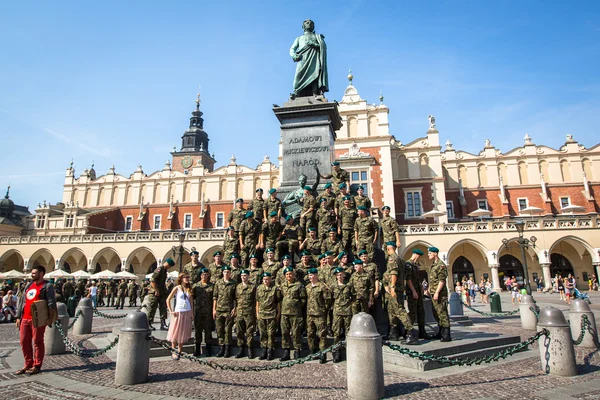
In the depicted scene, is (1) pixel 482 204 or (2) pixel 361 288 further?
(1) pixel 482 204

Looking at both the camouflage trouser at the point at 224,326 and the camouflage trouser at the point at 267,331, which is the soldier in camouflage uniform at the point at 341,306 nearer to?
the camouflage trouser at the point at 267,331

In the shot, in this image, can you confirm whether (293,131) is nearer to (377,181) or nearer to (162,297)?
(162,297)

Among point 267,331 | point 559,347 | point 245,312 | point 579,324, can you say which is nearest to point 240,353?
point 267,331

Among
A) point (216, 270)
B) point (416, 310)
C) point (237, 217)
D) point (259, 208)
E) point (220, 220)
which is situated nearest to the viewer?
point (416, 310)

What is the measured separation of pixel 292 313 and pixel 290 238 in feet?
8.38

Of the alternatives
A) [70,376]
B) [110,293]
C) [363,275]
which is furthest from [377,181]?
[70,376]

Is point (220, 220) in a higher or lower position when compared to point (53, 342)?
higher

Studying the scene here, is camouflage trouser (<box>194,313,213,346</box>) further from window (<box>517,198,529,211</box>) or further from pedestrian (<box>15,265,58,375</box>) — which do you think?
window (<box>517,198,529,211</box>)

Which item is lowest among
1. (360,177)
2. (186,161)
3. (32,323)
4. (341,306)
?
(32,323)

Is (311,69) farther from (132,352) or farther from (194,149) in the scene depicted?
(194,149)

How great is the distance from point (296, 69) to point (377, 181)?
23.2 m

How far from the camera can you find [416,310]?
6945 millimetres

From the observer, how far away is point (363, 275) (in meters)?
6.28

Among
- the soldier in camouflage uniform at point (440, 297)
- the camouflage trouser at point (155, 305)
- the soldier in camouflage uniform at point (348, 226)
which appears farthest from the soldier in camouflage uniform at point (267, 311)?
the camouflage trouser at point (155, 305)
